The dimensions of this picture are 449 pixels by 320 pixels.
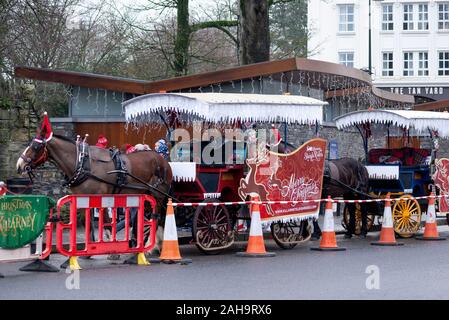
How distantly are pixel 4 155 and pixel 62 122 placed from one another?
3.23 meters

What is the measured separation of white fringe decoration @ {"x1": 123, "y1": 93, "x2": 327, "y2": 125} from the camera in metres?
17.2

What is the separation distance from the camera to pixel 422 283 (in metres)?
12.8

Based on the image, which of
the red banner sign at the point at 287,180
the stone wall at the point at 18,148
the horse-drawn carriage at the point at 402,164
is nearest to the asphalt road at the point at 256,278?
the red banner sign at the point at 287,180

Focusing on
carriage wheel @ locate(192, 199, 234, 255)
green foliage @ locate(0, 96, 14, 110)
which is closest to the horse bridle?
carriage wheel @ locate(192, 199, 234, 255)

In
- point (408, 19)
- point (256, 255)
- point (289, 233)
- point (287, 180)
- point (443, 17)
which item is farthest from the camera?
point (408, 19)

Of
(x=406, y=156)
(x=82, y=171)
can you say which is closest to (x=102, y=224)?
(x=82, y=171)

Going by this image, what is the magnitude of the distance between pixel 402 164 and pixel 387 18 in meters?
53.5

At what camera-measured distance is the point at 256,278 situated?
1336 centimetres

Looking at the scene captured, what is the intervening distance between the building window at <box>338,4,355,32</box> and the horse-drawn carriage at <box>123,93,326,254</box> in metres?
56.9

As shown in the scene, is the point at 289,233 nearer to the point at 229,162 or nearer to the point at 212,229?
the point at 229,162

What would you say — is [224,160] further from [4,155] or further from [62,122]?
[62,122]

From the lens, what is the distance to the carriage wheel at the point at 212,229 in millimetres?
17047

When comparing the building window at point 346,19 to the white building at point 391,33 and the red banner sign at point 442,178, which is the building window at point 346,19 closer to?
the white building at point 391,33
